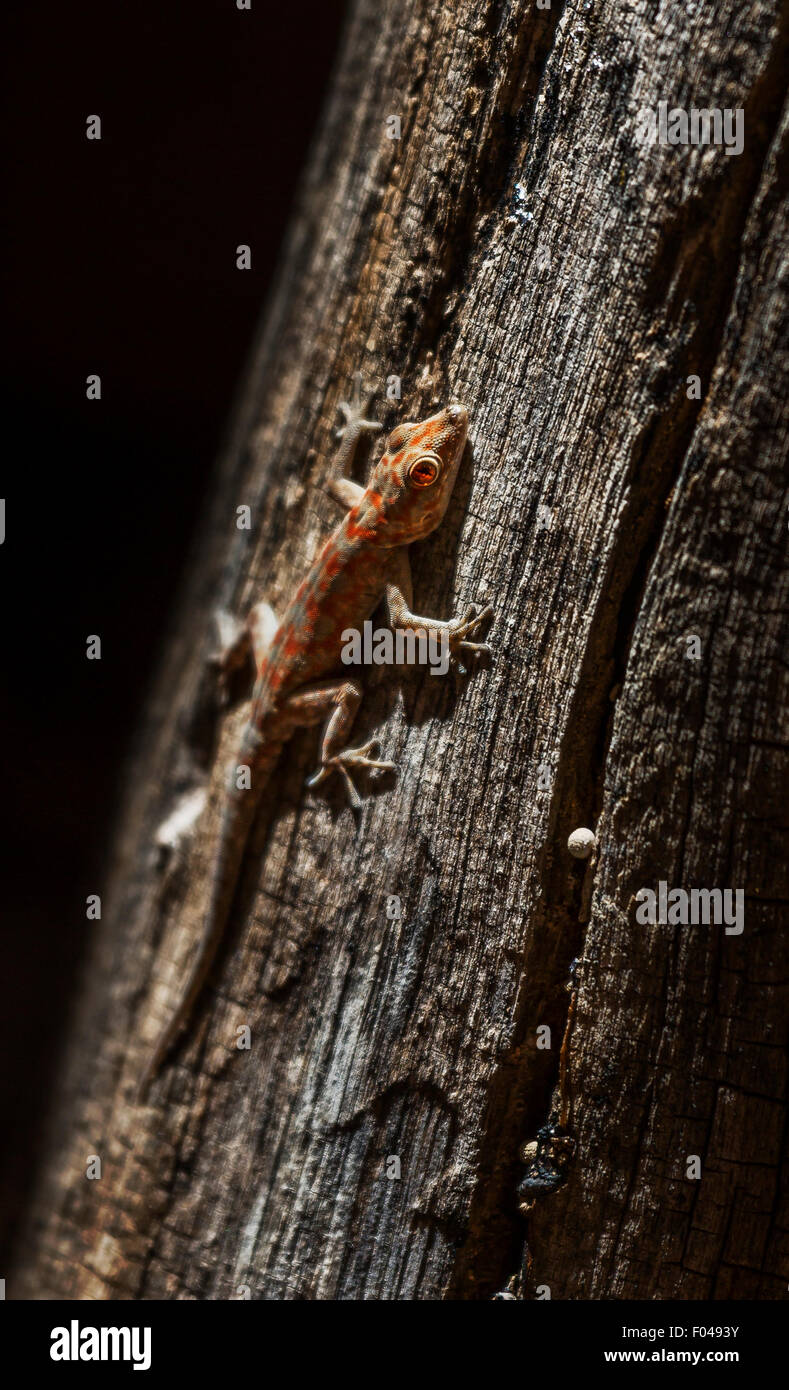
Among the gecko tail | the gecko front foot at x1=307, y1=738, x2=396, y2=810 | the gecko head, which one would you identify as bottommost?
the gecko tail

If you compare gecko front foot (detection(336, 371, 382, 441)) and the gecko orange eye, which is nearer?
the gecko orange eye

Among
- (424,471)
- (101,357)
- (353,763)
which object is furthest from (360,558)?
(101,357)

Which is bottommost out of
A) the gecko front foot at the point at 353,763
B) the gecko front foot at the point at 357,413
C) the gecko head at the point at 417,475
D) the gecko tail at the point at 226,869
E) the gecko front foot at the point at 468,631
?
the gecko tail at the point at 226,869

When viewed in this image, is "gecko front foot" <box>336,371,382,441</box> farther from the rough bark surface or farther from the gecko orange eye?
the gecko orange eye

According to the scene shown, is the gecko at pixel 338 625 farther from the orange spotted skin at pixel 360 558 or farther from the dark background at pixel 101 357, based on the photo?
the dark background at pixel 101 357

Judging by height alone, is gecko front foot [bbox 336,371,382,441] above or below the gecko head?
above

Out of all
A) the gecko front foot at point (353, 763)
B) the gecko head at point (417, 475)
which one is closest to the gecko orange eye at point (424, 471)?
the gecko head at point (417, 475)

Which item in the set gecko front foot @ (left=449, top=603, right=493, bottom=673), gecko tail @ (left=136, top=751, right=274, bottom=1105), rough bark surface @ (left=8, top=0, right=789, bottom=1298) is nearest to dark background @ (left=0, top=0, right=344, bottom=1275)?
rough bark surface @ (left=8, top=0, right=789, bottom=1298)
